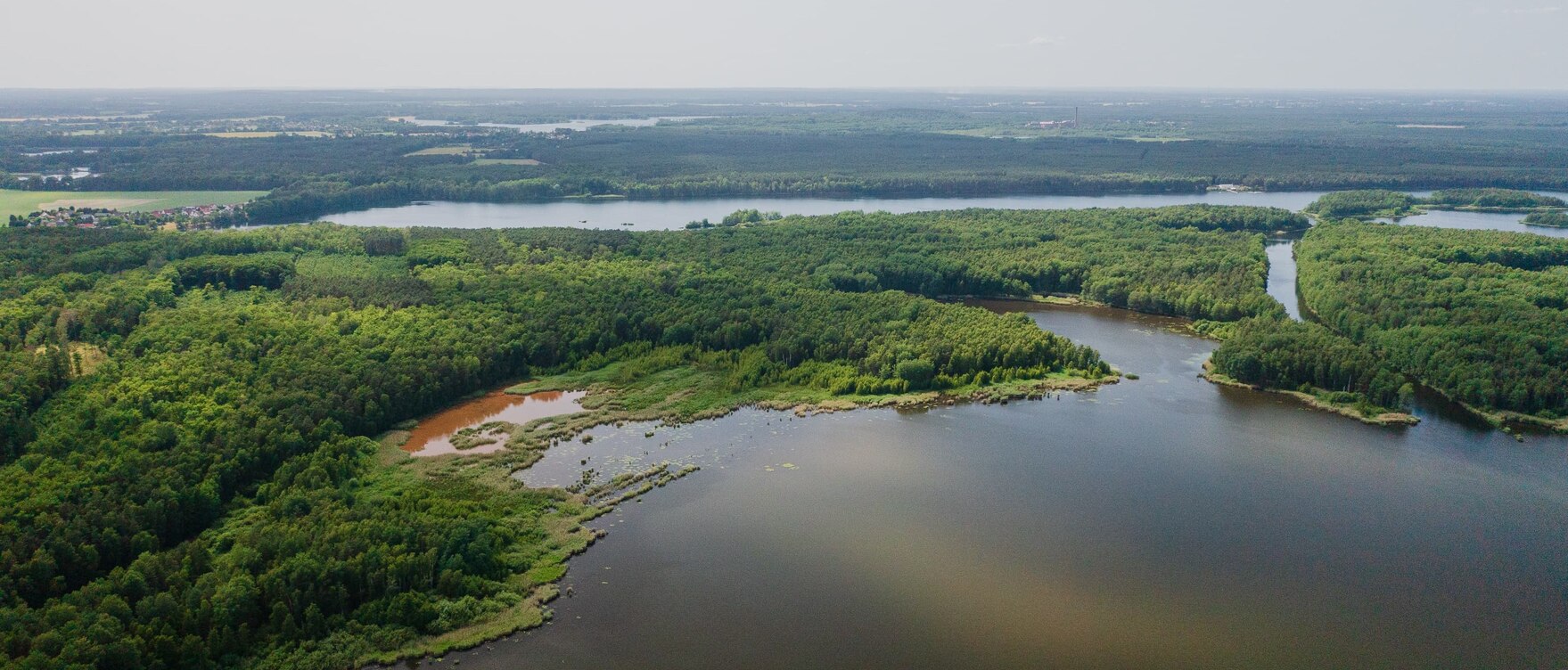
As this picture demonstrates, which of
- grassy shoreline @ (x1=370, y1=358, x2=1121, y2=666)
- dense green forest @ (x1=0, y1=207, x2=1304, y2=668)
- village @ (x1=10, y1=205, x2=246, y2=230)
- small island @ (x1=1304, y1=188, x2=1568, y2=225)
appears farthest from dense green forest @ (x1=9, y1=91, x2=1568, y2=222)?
grassy shoreline @ (x1=370, y1=358, x2=1121, y2=666)

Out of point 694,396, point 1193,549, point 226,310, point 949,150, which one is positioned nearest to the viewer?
point 1193,549

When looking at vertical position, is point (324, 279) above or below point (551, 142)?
below

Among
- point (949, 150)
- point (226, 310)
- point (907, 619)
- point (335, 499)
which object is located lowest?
point (907, 619)

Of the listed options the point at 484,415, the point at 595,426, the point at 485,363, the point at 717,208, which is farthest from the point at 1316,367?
the point at 717,208

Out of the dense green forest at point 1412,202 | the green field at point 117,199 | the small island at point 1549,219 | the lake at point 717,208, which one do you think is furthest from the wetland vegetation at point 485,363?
the lake at point 717,208

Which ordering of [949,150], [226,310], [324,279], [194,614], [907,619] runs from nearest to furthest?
1. [194,614]
2. [907,619]
3. [226,310]
4. [324,279]
5. [949,150]

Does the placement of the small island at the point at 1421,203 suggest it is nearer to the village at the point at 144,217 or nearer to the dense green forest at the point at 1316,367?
the dense green forest at the point at 1316,367

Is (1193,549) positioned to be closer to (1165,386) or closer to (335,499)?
(1165,386)

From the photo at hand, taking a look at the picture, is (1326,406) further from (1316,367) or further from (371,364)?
(371,364)

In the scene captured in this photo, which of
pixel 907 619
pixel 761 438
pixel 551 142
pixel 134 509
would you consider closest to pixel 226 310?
pixel 134 509
